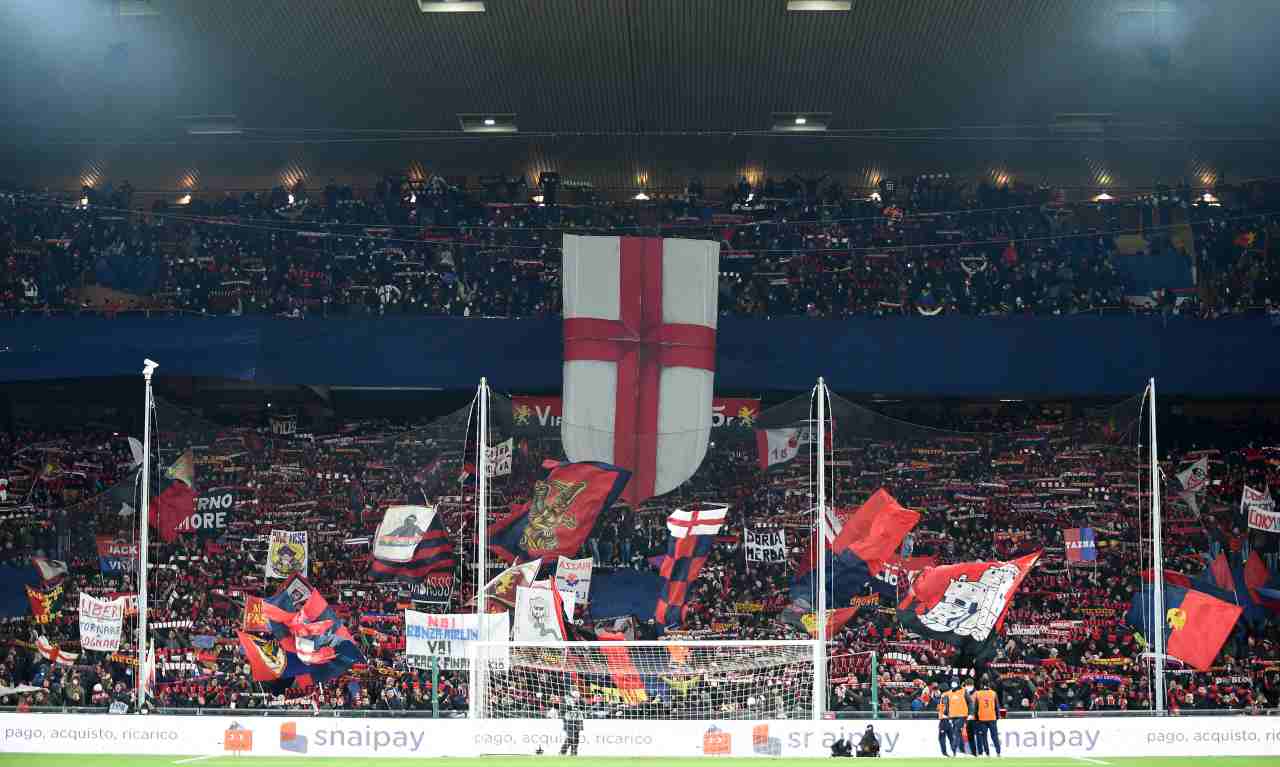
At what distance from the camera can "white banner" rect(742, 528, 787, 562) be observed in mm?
27094

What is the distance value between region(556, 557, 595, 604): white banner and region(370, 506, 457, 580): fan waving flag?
355 centimetres

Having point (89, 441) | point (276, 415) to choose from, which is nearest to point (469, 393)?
point (276, 415)

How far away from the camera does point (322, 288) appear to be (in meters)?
33.5

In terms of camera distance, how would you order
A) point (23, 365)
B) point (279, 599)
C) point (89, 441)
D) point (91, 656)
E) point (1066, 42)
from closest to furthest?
1. point (279, 599)
2. point (91, 656)
3. point (1066, 42)
4. point (23, 365)
5. point (89, 441)

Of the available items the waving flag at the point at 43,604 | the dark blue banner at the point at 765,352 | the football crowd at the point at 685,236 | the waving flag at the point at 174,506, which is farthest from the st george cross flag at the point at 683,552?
the football crowd at the point at 685,236

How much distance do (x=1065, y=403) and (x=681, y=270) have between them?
1231cm

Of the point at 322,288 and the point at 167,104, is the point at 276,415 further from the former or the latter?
the point at 167,104

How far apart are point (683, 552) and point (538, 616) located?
8.25 ft

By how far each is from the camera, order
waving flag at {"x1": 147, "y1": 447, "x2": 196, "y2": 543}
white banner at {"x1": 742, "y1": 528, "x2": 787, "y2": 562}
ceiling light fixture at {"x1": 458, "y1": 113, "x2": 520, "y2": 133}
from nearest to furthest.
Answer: waving flag at {"x1": 147, "y1": 447, "x2": 196, "y2": 543}
white banner at {"x1": 742, "y1": 528, "x2": 787, "y2": 562}
ceiling light fixture at {"x1": 458, "y1": 113, "x2": 520, "y2": 133}

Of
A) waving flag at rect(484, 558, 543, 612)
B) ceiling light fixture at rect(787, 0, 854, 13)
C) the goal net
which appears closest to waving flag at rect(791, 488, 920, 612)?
the goal net

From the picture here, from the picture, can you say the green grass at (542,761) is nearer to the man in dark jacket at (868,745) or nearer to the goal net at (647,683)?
the man in dark jacket at (868,745)

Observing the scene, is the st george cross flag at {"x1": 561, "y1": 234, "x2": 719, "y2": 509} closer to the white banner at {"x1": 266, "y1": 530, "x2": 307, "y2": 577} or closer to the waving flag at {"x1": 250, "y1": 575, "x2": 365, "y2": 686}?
the white banner at {"x1": 266, "y1": 530, "x2": 307, "y2": 577}

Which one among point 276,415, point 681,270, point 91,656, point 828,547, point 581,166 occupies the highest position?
point 581,166

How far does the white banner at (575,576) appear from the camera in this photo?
24547 millimetres
